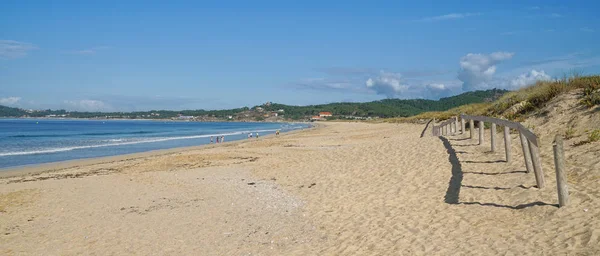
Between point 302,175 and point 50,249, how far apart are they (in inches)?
295

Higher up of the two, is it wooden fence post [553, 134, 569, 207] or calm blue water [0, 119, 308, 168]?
wooden fence post [553, 134, 569, 207]

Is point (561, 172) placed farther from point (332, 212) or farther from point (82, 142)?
point (82, 142)

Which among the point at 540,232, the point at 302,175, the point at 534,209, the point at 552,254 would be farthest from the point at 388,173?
the point at 552,254

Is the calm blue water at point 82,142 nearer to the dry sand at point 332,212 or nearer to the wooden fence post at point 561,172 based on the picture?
the dry sand at point 332,212

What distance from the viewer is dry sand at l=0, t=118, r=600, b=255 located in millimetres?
6133

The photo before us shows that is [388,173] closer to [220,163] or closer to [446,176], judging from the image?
[446,176]

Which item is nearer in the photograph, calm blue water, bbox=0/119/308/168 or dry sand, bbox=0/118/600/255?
dry sand, bbox=0/118/600/255

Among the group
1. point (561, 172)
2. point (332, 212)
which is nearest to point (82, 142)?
point (332, 212)

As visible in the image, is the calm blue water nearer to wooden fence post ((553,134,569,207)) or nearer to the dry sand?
the dry sand

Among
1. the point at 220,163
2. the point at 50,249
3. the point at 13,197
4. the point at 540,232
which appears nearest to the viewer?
the point at 540,232

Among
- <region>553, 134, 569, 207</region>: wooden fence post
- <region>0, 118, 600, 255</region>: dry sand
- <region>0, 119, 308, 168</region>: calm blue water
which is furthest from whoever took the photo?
<region>0, 119, 308, 168</region>: calm blue water

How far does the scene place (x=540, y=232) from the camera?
5746 millimetres

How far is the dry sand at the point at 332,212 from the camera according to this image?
6133mm

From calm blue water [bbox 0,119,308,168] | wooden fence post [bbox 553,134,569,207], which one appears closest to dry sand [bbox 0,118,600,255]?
wooden fence post [bbox 553,134,569,207]
